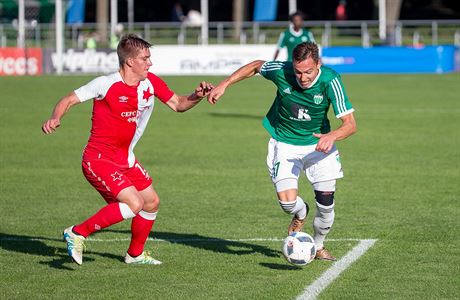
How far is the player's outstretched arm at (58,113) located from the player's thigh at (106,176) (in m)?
0.51

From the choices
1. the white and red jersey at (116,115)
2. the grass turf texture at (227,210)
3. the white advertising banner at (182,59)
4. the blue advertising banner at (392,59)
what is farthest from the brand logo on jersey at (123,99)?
the blue advertising banner at (392,59)

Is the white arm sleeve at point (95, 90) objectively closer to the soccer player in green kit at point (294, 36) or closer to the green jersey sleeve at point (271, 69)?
the green jersey sleeve at point (271, 69)

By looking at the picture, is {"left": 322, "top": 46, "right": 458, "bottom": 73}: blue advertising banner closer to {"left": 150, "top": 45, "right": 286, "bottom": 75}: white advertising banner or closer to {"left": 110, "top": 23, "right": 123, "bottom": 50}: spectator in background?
{"left": 150, "top": 45, "right": 286, "bottom": 75}: white advertising banner

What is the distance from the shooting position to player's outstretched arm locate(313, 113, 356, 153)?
8.18m

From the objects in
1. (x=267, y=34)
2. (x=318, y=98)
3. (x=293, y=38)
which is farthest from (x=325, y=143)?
(x=267, y=34)

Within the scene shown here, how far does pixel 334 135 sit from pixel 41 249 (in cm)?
315

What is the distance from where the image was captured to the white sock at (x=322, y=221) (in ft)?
29.8

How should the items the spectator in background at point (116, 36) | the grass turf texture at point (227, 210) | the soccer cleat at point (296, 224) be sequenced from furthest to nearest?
the spectator in background at point (116, 36) < the soccer cleat at point (296, 224) < the grass turf texture at point (227, 210)

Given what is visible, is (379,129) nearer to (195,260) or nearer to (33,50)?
(195,260)

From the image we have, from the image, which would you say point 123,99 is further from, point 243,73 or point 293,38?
point 293,38

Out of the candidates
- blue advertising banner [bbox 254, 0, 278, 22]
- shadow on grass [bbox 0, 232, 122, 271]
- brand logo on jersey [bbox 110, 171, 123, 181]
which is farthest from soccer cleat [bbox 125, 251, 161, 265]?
blue advertising banner [bbox 254, 0, 278, 22]

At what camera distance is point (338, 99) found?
8.71m

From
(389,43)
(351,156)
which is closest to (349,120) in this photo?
(351,156)

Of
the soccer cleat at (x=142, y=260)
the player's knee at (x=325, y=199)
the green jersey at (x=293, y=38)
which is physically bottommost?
the soccer cleat at (x=142, y=260)
